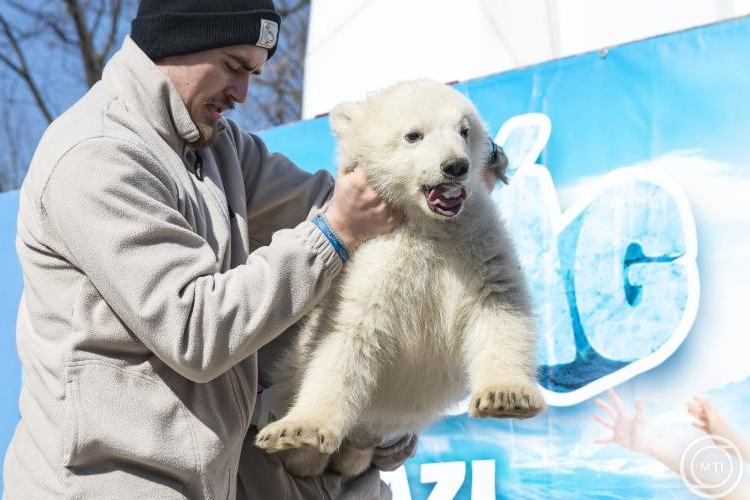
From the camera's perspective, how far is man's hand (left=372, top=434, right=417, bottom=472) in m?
3.03

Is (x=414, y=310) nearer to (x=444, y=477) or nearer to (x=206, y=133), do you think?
(x=206, y=133)

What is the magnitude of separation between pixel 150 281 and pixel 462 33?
390cm

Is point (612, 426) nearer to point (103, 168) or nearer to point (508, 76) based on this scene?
point (508, 76)

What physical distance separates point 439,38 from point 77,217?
12.8 ft

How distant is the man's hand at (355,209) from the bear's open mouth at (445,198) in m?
0.15

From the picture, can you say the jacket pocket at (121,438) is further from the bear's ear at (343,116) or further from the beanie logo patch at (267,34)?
the bear's ear at (343,116)

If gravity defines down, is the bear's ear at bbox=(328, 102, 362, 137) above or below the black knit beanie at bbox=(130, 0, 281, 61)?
below

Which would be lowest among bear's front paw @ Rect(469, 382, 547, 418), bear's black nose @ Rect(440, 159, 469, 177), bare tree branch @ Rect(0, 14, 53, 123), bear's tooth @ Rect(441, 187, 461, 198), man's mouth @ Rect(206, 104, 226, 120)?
bare tree branch @ Rect(0, 14, 53, 123)

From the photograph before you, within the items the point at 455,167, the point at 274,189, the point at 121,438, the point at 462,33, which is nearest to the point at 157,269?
the point at 121,438

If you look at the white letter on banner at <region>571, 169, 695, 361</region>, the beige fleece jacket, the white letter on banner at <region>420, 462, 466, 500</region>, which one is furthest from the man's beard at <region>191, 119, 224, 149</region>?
the white letter on banner at <region>420, 462, 466, 500</region>

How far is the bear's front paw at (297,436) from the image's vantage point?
7.73 feet

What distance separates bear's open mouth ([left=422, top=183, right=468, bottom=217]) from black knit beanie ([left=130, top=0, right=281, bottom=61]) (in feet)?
2.26

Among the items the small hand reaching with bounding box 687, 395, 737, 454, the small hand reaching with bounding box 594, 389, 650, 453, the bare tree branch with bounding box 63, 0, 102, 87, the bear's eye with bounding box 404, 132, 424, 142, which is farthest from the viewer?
the bare tree branch with bounding box 63, 0, 102, 87

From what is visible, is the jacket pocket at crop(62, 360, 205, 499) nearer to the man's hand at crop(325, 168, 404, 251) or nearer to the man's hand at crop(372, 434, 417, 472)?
the man's hand at crop(325, 168, 404, 251)
